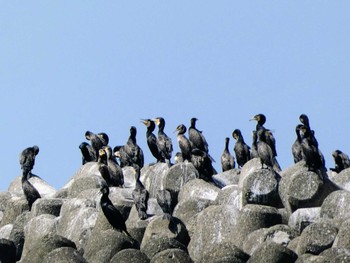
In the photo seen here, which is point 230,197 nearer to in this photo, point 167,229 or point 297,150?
point 167,229

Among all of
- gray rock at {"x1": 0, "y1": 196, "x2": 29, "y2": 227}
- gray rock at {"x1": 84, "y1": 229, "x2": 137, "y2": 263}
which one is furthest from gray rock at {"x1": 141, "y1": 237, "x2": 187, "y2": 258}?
gray rock at {"x1": 0, "y1": 196, "x2": 29, "y2": 227}

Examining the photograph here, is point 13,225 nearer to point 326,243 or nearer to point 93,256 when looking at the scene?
point 93,256

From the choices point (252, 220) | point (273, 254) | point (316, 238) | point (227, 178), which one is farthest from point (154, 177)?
point (273, 254)

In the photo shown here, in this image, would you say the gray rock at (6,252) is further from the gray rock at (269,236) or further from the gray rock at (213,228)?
the gray rock at (269,236)

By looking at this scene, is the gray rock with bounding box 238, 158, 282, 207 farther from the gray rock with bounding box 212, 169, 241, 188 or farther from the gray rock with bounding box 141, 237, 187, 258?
the gray rock with bounding box 212, 169, 241, 188

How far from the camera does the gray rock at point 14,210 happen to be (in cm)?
4269

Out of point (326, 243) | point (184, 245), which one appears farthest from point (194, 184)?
point (326, 243)

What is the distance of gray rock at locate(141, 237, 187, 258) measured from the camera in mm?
34219

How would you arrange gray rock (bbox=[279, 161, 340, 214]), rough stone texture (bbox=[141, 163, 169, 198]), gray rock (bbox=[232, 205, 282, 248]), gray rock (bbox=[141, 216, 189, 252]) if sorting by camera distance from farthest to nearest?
rough stone texture (bbox=[141, 163, 169, 198])
gray rock (bbox=[279, 161, 340, 214])
gray rock (bbox=[141, 216, 189, 252])
gray rock (bbox=[232, 205, 282, 248])

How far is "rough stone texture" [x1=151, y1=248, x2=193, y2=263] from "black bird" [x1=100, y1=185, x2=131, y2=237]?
137 inches

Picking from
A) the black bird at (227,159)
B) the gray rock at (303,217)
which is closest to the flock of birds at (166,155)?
the black bird at (227,159)

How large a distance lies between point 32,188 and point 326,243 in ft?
37.6

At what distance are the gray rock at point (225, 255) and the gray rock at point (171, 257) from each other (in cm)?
35

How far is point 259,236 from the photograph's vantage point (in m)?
34.5
